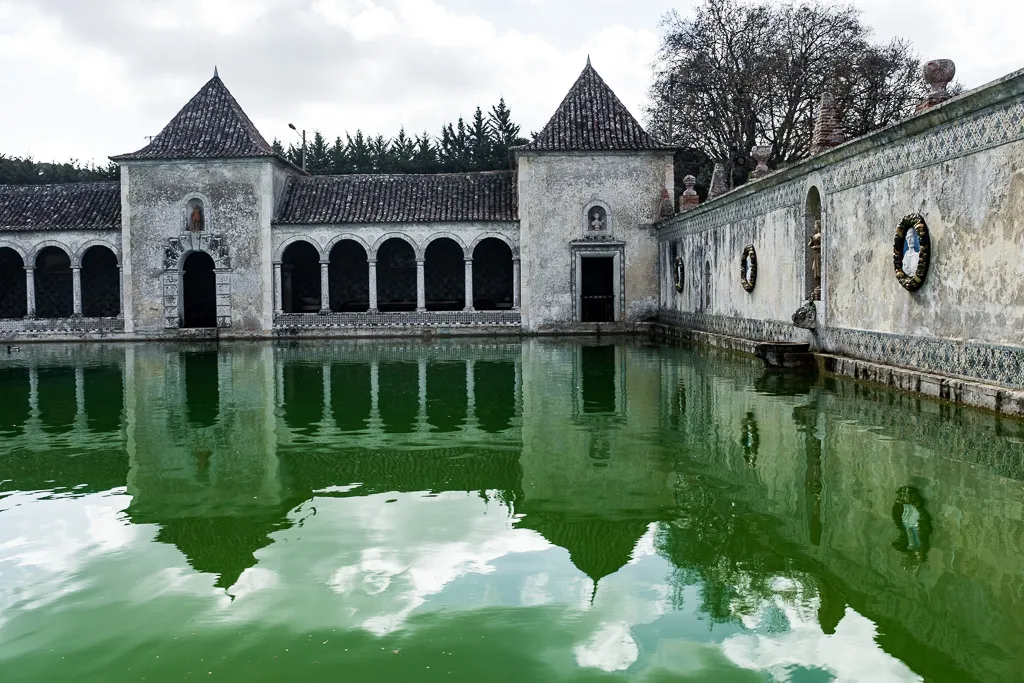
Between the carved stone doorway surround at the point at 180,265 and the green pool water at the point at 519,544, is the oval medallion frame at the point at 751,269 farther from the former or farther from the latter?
the carved stone doorway surround at the point at 180,265

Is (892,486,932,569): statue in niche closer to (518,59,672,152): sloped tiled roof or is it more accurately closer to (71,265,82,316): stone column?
(518,59,672,152): sloped tiled roof

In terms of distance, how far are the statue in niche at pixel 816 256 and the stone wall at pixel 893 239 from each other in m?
0.10

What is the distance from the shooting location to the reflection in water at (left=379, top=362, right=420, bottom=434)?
29.4ft

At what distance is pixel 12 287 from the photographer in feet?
93.8

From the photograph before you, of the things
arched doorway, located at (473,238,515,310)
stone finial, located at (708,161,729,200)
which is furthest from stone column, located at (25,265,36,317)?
stone finial, located at (708,161,729,200)

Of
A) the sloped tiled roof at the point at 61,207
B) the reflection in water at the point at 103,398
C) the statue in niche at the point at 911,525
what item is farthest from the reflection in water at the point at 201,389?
the sloped tiled roof at the point at 61,207

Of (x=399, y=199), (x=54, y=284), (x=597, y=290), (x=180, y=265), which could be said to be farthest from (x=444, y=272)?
(x=54, y=284)

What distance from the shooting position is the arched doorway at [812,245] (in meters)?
13.9

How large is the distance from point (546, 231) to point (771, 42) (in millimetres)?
11711

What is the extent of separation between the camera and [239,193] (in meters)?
25.4

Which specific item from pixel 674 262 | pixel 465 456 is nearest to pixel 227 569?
pixel 465 456

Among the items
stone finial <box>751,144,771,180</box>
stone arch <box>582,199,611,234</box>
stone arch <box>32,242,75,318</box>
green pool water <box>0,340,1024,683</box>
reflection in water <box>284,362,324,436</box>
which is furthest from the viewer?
stone arch <box>32,242,75,318</box>

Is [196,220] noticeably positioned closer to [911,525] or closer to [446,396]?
[446,396]

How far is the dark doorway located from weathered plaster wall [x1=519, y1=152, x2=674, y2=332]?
0.46 meters
